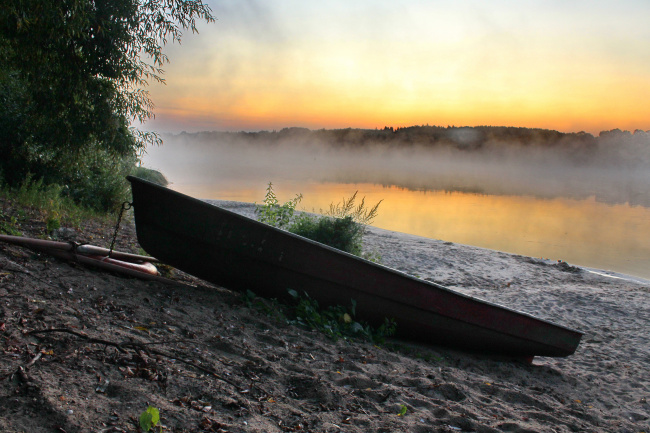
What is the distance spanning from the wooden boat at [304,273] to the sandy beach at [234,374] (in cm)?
26

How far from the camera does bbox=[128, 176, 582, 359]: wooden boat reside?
4832mm

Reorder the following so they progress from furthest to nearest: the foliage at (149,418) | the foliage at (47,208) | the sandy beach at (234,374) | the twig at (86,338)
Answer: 1. the foliage at (47,208)
2. the twig at (86,338)
3. the sandy beach at (234,374)
4. the foliage at (149,418)

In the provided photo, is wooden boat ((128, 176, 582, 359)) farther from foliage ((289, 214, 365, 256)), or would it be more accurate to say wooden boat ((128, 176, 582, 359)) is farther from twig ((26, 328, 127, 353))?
foliage ((289, 214, 365, 256))

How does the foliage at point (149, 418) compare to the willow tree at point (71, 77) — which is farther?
the willow tree at point (71, 77)

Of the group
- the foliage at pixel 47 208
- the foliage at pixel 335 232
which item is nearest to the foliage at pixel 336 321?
the foliage at pixel 335 232

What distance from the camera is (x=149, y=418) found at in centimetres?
230

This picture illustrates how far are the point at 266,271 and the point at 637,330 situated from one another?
5523mm

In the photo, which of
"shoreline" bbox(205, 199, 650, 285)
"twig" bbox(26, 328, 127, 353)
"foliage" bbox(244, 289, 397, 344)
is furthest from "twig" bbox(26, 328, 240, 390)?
"shoreline" bbox(205, 199, 650, 285)

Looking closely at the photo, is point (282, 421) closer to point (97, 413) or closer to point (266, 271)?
point (97, 413)

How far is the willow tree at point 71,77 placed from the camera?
5594 millimetres

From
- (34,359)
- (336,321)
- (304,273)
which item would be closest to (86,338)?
(34,359)

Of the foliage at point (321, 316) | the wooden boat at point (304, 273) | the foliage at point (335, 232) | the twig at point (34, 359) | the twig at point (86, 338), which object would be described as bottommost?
the twig at point (34, 359)

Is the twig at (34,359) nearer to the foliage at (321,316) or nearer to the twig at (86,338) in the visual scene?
the twig at (86,338)

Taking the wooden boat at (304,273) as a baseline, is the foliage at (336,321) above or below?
below
